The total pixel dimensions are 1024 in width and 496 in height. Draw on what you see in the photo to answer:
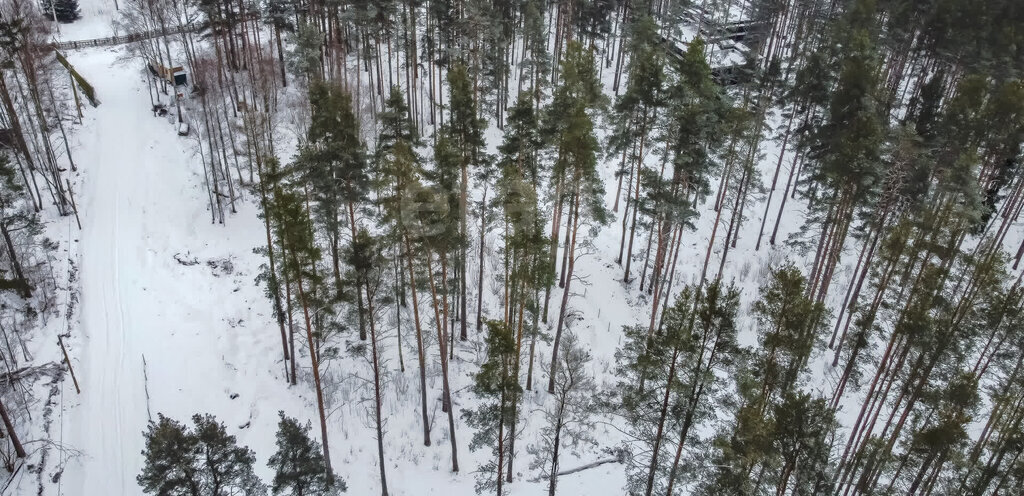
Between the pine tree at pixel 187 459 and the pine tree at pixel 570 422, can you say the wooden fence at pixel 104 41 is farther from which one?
the pine tree at pixel 187 459

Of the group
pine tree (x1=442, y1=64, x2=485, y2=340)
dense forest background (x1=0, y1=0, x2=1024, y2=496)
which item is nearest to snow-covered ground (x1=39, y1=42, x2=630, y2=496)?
dense forest background (x1=0, y1=0, x2=1024, y2=496)

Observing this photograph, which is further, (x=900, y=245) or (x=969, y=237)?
(x=969, y=237)

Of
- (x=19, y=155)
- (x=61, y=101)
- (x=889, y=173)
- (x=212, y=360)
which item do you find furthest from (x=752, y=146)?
(x=61, y=101)

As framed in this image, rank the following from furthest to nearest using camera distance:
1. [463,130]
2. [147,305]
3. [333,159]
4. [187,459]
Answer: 1. [147,305]
2. [463,130]
3. [333,159]
4. [187,459]

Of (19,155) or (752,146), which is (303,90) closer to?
(19,155)

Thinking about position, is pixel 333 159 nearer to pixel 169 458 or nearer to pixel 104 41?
pixel 169 458

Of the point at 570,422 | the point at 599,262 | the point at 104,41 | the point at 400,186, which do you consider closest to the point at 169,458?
the point at 400,186

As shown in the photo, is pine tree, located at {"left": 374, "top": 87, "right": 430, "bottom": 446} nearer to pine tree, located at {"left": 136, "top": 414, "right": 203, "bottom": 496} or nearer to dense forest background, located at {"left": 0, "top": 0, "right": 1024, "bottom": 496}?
dense forest background, located at {"left": 0, "top": 0, "right": 1024, "bottom": 496}

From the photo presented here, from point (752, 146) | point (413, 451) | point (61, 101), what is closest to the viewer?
point (413, 451)

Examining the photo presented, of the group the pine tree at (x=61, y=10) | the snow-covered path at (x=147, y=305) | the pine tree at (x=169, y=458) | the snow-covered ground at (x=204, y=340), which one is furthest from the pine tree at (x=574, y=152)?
the pine tree at (x=61, y=10)
